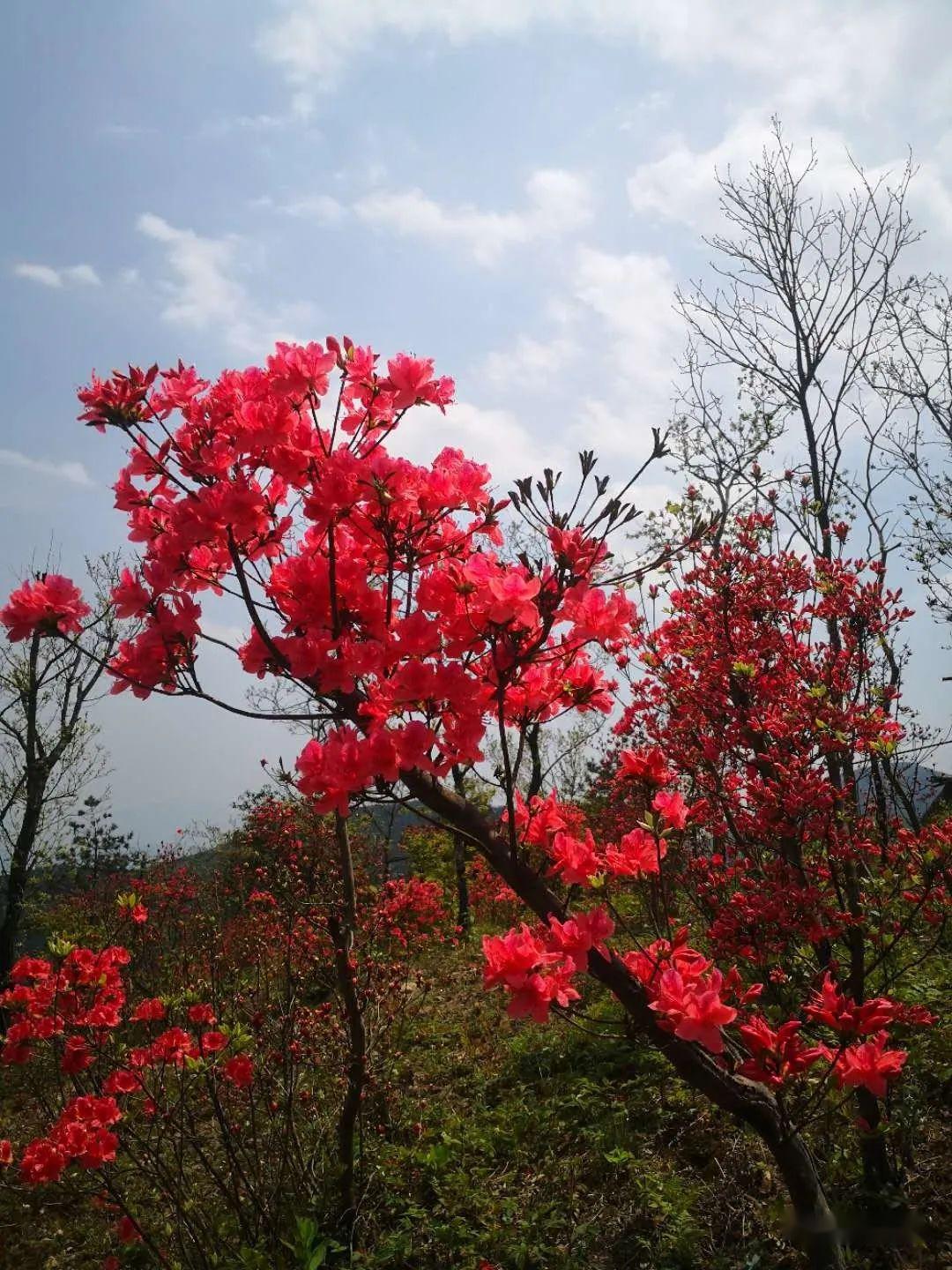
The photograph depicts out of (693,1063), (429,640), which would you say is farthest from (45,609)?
(693,1063)

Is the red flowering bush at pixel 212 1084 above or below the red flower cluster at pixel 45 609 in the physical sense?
below

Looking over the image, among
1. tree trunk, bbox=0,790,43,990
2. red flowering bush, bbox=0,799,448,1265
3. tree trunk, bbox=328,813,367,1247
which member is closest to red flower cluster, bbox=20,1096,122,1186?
red flowering bush, bbox=0,799,448,1265

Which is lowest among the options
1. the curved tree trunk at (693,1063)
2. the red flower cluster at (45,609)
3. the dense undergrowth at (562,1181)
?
the dense undergrowth at (562,1181)

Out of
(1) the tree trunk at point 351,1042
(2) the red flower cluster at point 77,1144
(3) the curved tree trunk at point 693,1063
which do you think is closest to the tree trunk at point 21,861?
(2) the red flower cluster at point 77,1144

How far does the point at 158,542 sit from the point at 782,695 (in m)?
3.54

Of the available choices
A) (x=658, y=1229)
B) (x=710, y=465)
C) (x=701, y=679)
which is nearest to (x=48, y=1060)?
(x=658, y=1229)

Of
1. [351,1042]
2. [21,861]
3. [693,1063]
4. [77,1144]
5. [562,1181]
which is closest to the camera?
[693,1063]

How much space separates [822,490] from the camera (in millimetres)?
8094

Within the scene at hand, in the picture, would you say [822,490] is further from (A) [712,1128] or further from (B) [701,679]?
(A) [712,1128]

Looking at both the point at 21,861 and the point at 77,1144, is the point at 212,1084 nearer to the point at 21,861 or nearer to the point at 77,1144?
the point at 77,1144

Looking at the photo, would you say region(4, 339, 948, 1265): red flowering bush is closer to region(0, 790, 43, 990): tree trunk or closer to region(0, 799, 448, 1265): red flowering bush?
region(0, 799, 448, 1265): red flowering bush

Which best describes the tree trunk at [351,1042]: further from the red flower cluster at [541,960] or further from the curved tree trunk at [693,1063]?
the red flower cluster at [541,960]

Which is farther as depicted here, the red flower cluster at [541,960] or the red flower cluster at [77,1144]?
the red flower cluster at [77,1144]

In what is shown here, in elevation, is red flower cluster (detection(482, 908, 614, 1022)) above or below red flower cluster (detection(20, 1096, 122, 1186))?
above
